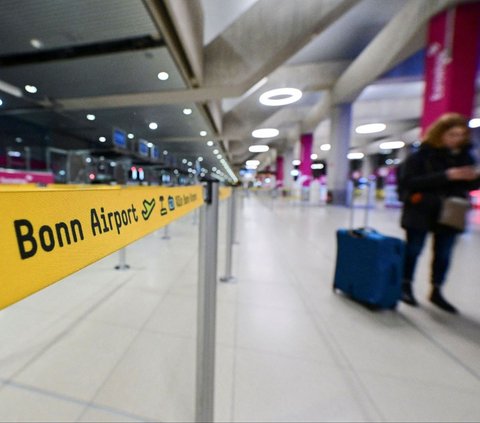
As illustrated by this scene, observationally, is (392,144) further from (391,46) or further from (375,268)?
(375,268)

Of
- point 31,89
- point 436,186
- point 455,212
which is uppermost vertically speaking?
point 31,89

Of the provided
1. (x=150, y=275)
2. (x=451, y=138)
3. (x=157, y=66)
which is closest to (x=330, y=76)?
(x=157, y=66)

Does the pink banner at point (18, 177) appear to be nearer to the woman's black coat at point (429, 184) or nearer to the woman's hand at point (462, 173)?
the woman's black coat at point (429, 184)

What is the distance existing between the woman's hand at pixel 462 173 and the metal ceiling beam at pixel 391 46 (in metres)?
4.59

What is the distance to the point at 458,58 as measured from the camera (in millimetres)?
3887

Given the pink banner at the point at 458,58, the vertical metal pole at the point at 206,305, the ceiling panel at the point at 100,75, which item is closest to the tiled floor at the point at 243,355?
the vertical metal pole at the point at 206,305

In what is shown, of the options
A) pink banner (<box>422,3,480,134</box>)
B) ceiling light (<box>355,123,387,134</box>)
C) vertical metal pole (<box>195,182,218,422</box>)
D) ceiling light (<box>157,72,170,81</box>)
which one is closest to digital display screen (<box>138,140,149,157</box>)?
ceiling light (<box>157,72,170,81</box>)

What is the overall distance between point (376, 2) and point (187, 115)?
6.48m

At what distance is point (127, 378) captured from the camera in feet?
3.24

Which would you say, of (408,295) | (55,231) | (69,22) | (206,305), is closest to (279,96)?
(69,22)

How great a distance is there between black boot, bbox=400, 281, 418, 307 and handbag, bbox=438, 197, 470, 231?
50 centimetres

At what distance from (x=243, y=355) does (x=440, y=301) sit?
143 cm

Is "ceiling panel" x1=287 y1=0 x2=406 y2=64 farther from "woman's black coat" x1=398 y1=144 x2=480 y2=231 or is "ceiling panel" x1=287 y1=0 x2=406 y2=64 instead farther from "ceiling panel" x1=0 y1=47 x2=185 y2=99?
"woman's black coat" x1=398 y1=144 x2=480 y2=231

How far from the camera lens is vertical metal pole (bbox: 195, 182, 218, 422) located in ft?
2.56
